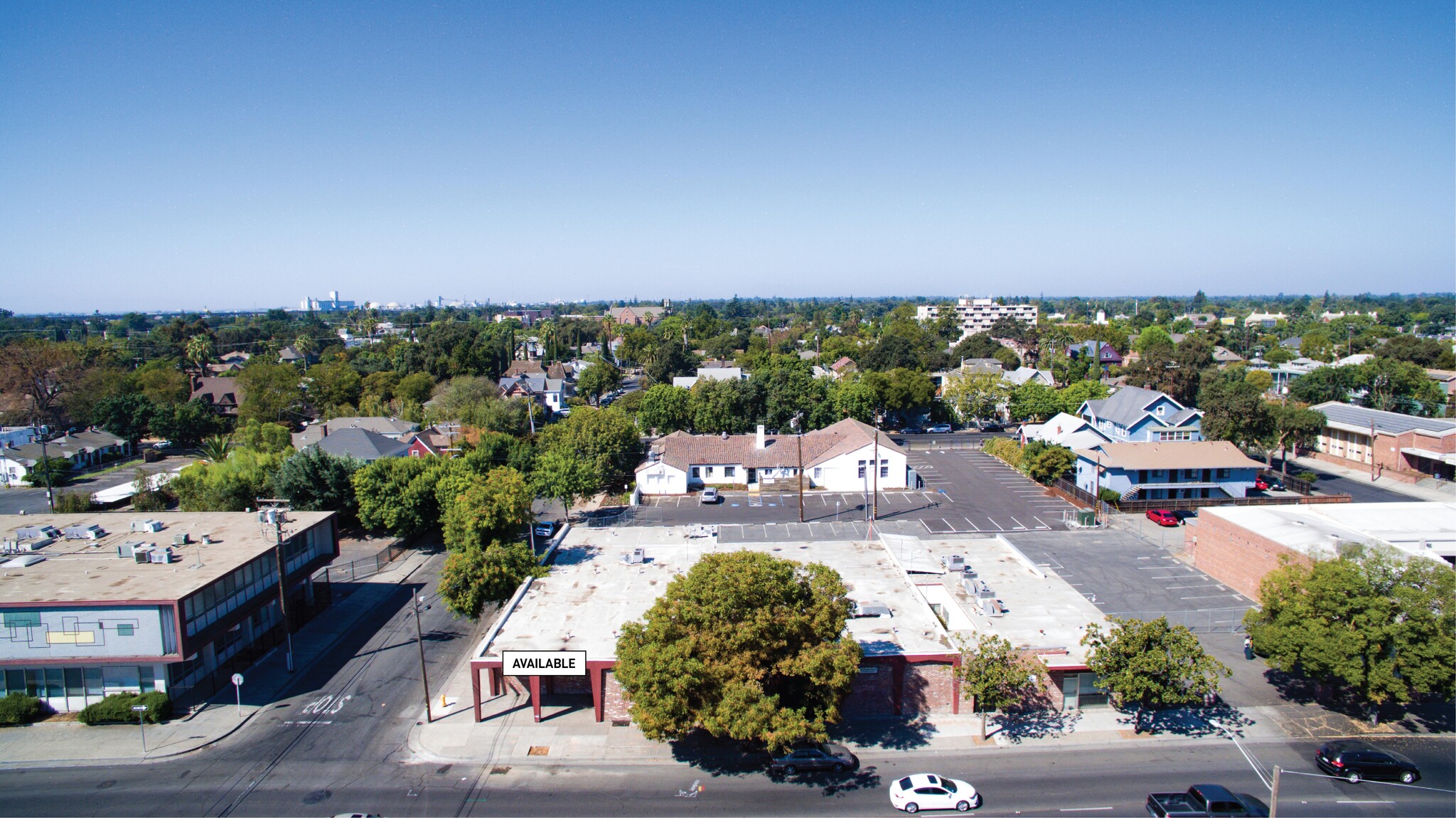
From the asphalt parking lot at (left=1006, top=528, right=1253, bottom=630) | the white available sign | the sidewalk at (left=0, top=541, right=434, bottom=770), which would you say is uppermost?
the white available sign

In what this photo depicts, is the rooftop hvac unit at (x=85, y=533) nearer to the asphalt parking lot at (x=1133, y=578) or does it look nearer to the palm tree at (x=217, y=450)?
the palm tree at (x=217, y=450)

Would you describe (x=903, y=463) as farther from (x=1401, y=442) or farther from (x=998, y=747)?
(x=1401, y=442)

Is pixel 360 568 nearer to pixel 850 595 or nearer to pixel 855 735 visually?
pixel 850 595

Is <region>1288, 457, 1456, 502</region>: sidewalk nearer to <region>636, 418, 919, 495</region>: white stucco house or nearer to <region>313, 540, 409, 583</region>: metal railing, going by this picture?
<region>636, 418, 919, 495</region>: white stucco house

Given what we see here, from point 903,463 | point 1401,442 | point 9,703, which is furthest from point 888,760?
point 1401,442

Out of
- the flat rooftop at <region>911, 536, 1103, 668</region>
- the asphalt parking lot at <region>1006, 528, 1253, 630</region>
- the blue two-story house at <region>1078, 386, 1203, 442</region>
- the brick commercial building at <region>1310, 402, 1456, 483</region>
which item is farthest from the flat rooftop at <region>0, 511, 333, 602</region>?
the brick commercial building at <region>1310, 402, 1456, 483</region>

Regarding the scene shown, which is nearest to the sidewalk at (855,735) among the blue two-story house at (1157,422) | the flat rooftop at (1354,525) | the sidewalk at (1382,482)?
the flat rooftop at (1354,525)
